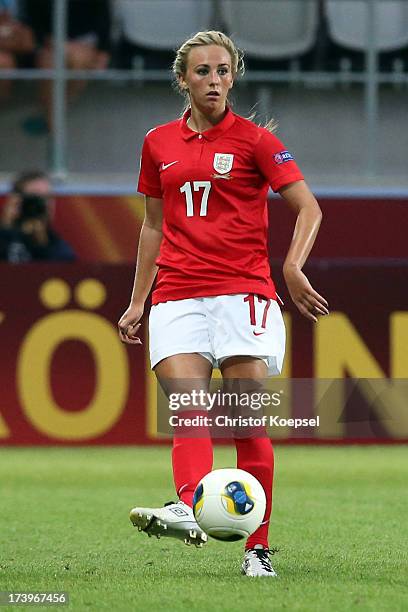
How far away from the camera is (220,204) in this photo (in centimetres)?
496

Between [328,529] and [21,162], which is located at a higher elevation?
[21,162]

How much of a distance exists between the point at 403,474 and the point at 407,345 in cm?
175

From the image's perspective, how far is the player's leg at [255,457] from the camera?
193 inches

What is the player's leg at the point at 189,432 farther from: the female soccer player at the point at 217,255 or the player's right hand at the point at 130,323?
the player's right hand at the point at 130,323

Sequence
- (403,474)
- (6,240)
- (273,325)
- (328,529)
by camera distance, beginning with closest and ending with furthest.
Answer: (273,325) → (328,529) → (403,474) → (6,240)

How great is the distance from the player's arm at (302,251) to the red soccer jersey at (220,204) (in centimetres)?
6

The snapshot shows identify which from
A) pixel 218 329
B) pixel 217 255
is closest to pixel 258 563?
pixel 218 329

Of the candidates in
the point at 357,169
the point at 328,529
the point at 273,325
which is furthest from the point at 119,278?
the point at 273,325

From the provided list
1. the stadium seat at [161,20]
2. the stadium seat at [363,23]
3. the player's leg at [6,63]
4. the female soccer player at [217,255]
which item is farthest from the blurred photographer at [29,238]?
the female soccer player at [217,255]

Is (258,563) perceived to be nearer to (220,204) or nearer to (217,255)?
(217,255)

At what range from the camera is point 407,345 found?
420 inches

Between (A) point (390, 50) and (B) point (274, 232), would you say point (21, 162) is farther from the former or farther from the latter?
(A) point (390, 50)

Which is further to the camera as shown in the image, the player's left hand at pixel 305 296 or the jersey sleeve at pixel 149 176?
the jersey sleeve at pixel 149 176

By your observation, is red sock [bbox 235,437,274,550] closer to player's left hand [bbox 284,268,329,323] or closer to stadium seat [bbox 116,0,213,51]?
player's left hand [bbox 284,268,329,323]
